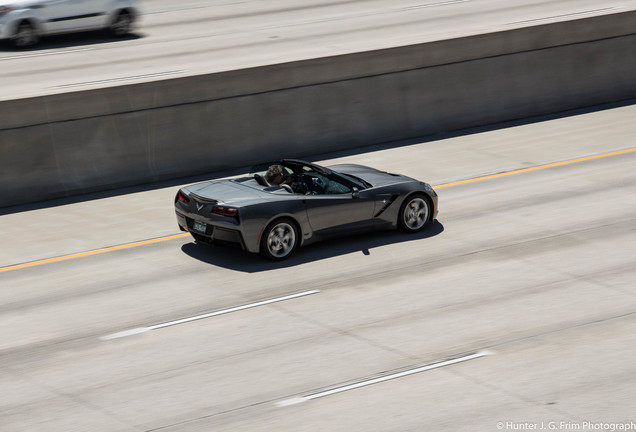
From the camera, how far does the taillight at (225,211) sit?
12.9m

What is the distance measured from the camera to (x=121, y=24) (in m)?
27.2

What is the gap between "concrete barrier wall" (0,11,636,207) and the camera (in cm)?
1722

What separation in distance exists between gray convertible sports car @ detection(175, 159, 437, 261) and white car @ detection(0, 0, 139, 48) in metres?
12.8

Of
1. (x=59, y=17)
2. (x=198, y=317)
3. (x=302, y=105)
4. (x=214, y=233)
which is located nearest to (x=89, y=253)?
(x=214, y=233)

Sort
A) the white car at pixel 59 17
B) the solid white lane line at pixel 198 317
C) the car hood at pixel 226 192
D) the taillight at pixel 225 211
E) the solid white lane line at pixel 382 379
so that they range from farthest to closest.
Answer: the white car at pixel 59 17
the car hood at pixel 226 192
the taillight at pixel 225 211
the solid white lane line at pixel 198 317
the solid white lane line at pixel 382 379

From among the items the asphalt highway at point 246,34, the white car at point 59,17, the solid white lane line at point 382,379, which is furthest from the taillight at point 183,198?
the white car at point 59,17

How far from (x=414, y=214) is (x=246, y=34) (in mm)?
13887

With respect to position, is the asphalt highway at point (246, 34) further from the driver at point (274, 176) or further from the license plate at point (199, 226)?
the license plate at point (199, 226)

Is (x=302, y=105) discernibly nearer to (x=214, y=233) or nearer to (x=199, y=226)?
(x=199, y=226)

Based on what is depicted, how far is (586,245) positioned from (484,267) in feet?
5.72

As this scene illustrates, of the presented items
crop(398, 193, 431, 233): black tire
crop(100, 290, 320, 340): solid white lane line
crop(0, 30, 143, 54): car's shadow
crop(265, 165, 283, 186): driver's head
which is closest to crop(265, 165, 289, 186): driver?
crop(265, 165, 283, 186): driver's head

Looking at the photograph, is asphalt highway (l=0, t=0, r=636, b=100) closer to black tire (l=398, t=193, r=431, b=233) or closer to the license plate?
black tire (l=398, t=193, r=431, b=233)

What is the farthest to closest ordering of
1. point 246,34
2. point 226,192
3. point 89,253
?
point 246,34 < point 89,253 < point 226,192

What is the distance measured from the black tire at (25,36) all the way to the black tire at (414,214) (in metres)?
14.2
